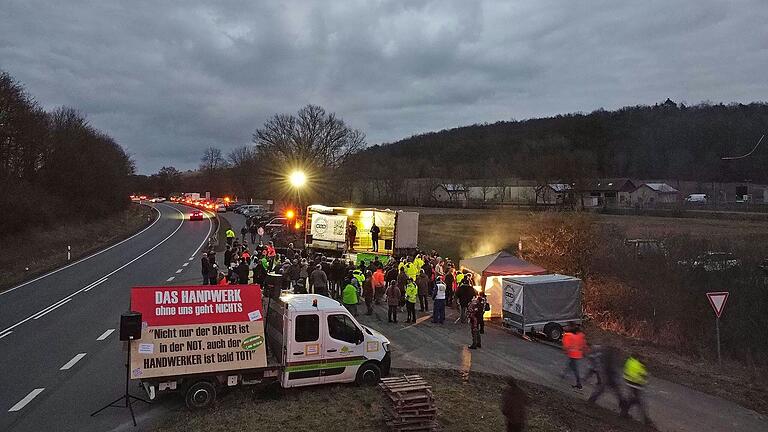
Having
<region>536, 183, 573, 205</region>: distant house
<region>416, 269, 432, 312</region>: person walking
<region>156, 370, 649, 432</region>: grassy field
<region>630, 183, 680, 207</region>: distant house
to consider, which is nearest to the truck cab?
<region>156, 370, 649, 432</region>: grassy field

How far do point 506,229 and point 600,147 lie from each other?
98.1 m

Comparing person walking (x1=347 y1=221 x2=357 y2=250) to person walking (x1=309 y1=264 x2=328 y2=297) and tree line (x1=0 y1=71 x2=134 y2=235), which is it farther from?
tree line (x1=0 y1=71 x2=134 y2=235)

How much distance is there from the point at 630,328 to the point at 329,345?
632 inches

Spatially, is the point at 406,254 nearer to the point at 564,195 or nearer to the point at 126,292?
the point at 126,292

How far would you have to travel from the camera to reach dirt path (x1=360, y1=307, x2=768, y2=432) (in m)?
11.1

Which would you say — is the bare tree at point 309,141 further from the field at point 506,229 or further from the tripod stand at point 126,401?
the tripod stand at point 126,401

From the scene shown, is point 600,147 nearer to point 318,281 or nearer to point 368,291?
point 368,291

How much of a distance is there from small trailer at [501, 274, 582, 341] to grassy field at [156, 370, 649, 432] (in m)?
5.65

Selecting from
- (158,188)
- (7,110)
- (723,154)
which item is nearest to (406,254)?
(7,110)

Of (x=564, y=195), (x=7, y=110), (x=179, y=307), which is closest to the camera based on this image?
(x=179, y=307)

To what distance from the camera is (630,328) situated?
22078mm

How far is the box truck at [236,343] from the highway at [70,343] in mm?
1351

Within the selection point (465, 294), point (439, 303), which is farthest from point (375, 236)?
point (439, 303)

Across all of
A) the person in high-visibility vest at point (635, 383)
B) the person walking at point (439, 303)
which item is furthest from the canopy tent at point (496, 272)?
the person in high-visibility vest at point (635, 383)
